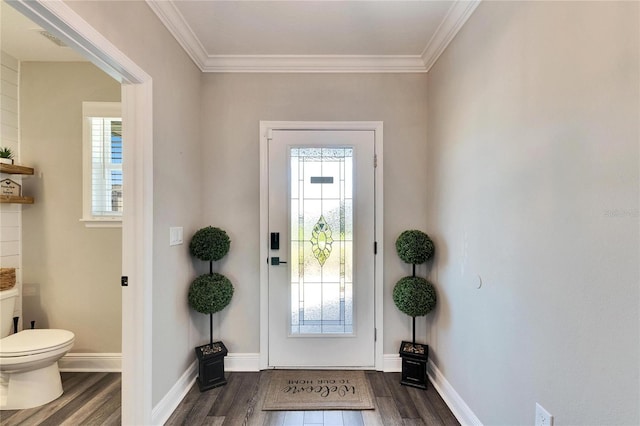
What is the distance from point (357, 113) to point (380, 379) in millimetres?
2317

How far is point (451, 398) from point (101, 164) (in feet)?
11.2

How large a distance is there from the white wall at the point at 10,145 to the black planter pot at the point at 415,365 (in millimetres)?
3310

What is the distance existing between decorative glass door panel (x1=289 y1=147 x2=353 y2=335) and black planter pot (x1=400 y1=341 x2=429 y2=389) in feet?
1.68

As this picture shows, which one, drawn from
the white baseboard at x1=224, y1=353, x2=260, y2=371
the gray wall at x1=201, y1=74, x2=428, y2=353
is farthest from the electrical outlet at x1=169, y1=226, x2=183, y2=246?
the white baseboard at x1=224, y1=353, x2=260, y2=371

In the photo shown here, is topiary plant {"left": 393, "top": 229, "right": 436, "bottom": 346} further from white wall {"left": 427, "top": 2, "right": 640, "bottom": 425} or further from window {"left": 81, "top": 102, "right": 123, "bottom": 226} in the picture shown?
window {"left": 81, "top": 102, "right": 123, "bottom": 226}

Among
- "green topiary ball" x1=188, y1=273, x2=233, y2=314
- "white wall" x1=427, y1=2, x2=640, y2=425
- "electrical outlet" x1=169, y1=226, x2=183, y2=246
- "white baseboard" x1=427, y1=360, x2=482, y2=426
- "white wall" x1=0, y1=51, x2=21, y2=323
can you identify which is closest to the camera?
"white wall" x1=427, y1=2, x2=640, y2=425

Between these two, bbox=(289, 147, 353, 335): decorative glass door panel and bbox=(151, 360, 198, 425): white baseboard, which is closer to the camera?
bbox=(151, 360, 198, 425): white baseboard

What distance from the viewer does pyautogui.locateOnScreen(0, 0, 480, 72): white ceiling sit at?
1.87 m

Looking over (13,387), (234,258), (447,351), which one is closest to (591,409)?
(447,351)

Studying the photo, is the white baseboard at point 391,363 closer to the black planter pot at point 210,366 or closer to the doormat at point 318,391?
the doormat at point 318,391

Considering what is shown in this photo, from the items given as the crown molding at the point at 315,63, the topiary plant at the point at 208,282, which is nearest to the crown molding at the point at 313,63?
the crown molding at the point at 315,63

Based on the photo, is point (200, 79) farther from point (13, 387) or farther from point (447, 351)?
point (447, 351)

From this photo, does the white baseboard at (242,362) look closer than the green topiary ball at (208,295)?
No

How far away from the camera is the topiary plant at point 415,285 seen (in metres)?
2.22
